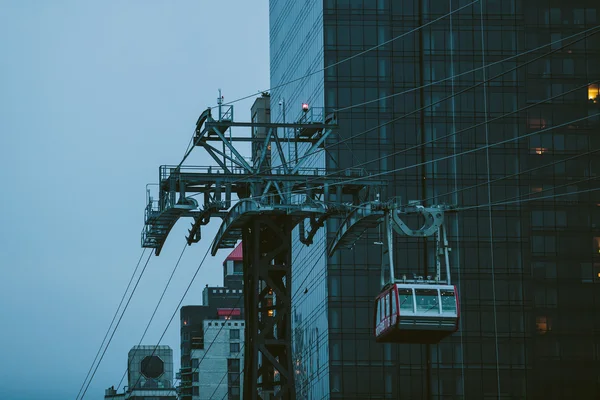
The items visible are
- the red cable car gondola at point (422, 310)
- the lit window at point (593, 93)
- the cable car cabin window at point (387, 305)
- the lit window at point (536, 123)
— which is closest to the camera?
the red cable car gondola at point (422, 310)

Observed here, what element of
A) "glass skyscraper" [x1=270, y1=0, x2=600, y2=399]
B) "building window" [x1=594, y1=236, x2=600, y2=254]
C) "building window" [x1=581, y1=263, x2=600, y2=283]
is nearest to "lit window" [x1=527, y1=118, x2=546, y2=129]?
"glass skyscraper" [x1=270, y1=0, x2=600, y2=399]

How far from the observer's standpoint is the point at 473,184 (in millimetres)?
138375

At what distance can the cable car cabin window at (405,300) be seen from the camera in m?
57.2

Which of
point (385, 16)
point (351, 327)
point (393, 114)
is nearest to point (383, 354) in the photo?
point (351, 327)

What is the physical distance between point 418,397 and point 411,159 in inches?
902

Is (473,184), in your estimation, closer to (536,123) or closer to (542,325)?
(536,123)

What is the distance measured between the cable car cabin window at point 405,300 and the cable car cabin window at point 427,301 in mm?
288

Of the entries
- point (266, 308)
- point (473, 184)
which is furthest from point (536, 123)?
point (266, 308)

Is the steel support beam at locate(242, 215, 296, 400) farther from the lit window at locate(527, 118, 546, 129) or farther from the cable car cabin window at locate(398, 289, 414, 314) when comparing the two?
the lit window at locate(527, 118, 546, 129)

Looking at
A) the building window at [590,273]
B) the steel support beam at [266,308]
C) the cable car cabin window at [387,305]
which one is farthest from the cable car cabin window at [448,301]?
the building window at [590,273]

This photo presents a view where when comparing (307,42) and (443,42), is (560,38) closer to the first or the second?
(443,42)

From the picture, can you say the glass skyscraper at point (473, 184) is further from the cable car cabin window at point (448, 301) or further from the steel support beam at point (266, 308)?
the cable car cabin window at point (448, 301)

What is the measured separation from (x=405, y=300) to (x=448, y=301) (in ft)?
6.20

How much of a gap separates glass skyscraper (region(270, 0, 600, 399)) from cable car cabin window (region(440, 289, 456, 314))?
7567 centimetres
